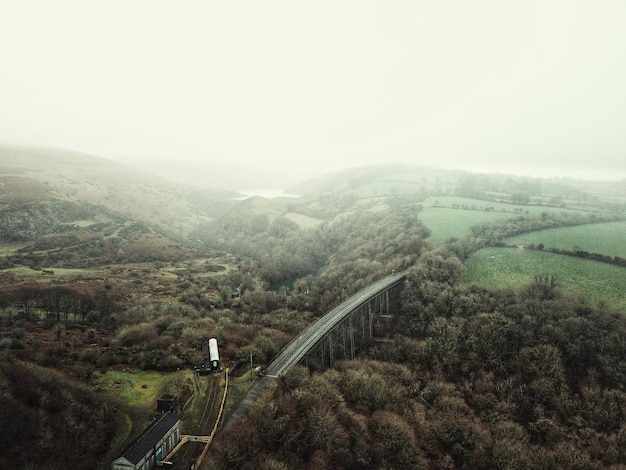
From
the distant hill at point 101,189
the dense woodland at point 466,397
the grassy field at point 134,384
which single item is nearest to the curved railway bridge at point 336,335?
the dense woodland at point 466,397

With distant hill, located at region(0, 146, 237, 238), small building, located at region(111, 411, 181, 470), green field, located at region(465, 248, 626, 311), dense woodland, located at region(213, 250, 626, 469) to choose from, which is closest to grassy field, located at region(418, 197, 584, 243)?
green field, located at region(465, 248, 626, 311)

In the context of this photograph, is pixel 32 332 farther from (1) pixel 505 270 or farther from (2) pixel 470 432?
(1) pixel 505 270

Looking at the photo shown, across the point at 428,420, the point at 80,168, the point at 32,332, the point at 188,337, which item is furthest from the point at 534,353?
the point at 80,168

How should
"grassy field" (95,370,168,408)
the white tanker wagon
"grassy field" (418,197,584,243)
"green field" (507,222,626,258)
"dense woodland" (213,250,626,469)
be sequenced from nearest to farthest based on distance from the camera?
"dense woodland" (213,250,626,469), "grassy field" (95,370,168,408), the white tanker wagon, "green field" (507,222,626,258), "grassy field" (418,197,584,243)

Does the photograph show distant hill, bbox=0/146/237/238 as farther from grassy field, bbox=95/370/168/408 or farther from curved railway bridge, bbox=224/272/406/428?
curved railway bridge, bbox=224/272/406/428

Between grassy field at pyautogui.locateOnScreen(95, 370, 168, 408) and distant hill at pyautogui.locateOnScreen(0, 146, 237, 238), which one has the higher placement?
distant hill at pyautogui.locateOnScreen(0, 146, 237, 238)

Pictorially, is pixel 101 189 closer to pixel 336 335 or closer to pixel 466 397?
pixel 336 335

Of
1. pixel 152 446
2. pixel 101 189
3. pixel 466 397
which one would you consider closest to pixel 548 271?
pixel 466 397
